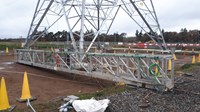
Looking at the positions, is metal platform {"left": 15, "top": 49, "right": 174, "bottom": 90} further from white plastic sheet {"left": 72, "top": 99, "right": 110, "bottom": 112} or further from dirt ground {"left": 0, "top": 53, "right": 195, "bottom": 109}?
white plastic sheet {"left": 72, "top": 99, "right": 110, "bottom": 112}

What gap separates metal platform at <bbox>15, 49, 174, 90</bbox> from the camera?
28.9ft

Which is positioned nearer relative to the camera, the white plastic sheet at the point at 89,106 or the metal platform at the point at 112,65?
the white plastic sheet at the point at 89,106

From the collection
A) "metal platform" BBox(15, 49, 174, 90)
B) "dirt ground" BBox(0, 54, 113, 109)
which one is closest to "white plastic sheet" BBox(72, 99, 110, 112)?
"dirt ground" BBox(0, 54, 113, 109)

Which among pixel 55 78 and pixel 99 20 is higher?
pixel 99 20

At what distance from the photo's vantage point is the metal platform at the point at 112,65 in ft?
28.9

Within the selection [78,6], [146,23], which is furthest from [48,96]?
[146,23]

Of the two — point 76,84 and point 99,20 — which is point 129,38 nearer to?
point 99,20

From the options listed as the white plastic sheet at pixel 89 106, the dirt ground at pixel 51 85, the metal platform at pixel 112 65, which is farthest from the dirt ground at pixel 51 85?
the white plastic sheet at pixel 89 106

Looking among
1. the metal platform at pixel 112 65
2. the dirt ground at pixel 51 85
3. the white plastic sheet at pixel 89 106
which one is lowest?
the dirt ground at pixel 51 85

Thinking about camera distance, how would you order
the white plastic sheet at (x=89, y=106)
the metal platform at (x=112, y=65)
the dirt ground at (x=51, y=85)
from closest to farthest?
the white plastic sheet at (x=89, y=106) → the metal platform at (x=112, y=65) → the dirt ground at (x=51, y=85)

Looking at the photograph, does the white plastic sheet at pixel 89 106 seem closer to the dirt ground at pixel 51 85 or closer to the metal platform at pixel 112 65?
the dirt ground at pixel 51 85

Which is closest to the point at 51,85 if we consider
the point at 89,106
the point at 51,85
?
the point at 51,85

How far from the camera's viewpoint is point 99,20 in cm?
1716

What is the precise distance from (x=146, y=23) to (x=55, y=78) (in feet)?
21.8
